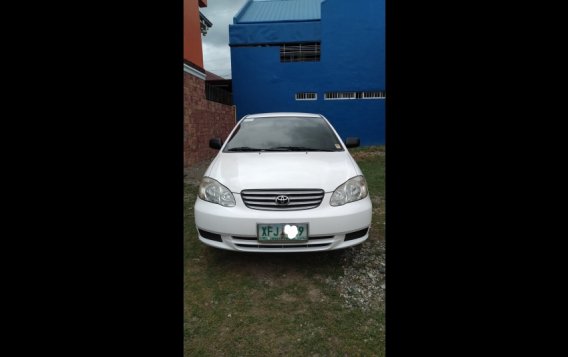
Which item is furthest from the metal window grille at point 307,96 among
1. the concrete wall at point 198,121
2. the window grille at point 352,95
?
the concrete wall at point 198,121

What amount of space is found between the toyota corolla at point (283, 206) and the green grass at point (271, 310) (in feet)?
1.01

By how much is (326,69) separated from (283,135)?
9.92m

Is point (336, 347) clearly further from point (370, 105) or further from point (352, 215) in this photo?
point (370, 105)

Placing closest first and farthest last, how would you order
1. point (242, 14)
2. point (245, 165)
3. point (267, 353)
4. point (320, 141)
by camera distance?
point (267, 353), point (245, 165), point (320, 141), point (242, 14)

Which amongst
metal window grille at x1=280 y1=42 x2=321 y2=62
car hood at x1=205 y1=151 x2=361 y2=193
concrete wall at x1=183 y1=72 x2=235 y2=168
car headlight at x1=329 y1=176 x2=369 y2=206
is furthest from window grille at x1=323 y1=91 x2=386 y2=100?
car headlight at x1=329 y1=176 x2=369 y2=206

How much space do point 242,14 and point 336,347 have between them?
15164 mm

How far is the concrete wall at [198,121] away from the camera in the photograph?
759 centimetres

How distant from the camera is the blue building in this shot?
12.2 metres

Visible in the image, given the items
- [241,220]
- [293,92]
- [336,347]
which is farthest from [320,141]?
[293,92]

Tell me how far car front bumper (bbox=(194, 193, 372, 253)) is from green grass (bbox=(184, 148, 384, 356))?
1.01 ft

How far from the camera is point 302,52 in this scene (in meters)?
12.6

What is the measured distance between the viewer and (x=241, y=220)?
2.28 meters

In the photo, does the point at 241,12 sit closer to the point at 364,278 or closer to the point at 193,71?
the point at 193,71

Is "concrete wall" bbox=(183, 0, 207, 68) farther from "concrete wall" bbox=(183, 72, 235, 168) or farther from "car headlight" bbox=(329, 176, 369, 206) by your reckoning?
"car headlight" bbox=(329, 176, 369, 206)
